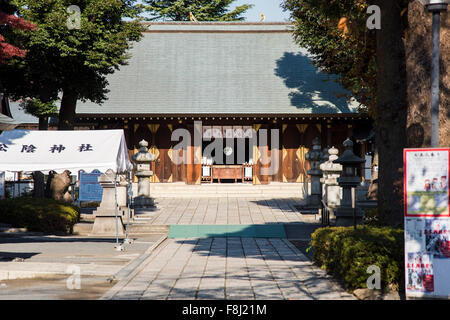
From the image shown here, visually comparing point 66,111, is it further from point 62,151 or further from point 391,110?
point 391,110

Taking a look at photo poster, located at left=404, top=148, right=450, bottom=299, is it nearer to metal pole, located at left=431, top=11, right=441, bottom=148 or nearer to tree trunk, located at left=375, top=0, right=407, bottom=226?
metal pole, located at left=431, top=11, right=441, bottom=148

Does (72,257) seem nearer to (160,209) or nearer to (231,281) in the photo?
(231,281)

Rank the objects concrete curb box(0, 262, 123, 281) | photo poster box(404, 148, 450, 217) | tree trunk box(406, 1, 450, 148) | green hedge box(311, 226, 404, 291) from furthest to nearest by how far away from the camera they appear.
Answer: concrete curb box(0, 262, 123, 281) → tree trunk box(406, 1, 450, 148) → green hedge box(311, 226, 404, 291) → photo poster box(404, 148, 450, 217)

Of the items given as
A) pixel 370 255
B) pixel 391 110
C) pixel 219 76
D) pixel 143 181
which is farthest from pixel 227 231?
pixel 219 76

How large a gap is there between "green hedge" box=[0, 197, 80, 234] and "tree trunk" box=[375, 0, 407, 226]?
1031 cm

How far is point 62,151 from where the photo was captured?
13.0 metres

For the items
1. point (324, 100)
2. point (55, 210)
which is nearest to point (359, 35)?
point (55, 210)

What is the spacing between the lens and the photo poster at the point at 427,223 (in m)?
6.30

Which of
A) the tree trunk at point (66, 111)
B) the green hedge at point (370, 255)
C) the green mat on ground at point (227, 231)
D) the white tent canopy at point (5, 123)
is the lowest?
the green mat on ground at point (227, 231)

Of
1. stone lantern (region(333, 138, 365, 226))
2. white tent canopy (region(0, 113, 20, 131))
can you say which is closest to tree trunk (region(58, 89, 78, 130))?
white tent canopy (region(0, 113, 20, 131))

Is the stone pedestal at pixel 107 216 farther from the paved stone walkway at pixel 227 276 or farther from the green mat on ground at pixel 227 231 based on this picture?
the paved stone walkway at pixel 227 276

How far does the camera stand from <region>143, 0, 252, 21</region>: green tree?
43.1 metres

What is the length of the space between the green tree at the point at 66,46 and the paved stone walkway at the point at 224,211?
5.38 metres
